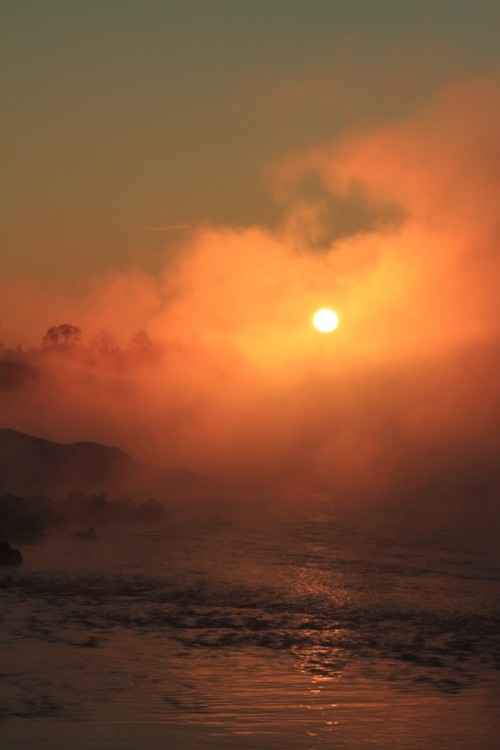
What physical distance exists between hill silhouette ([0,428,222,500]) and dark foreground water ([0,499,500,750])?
51315 millimetres

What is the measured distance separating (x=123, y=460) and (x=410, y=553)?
8890cm

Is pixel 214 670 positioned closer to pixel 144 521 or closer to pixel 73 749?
pixel 73 749

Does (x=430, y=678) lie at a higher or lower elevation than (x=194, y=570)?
lower

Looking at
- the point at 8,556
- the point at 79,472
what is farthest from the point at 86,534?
the point at 79,472

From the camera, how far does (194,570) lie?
34.9 meters

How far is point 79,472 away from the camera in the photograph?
109062 mm

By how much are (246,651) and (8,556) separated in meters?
15.6

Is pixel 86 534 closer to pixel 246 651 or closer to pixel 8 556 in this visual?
pixel 8 556

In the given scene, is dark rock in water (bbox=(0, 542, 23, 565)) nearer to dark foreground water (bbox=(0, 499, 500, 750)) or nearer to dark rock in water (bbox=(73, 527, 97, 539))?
dark foreground water (bbox=(0, 499, 500, 750))

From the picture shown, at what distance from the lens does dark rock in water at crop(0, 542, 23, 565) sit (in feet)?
109

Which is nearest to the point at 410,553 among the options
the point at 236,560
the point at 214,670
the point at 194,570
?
the point at 236,560

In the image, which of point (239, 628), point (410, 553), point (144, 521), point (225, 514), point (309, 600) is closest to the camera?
point (239, 628)

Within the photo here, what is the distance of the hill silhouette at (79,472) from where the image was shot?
306ft

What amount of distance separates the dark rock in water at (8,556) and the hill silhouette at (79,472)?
158 ft
